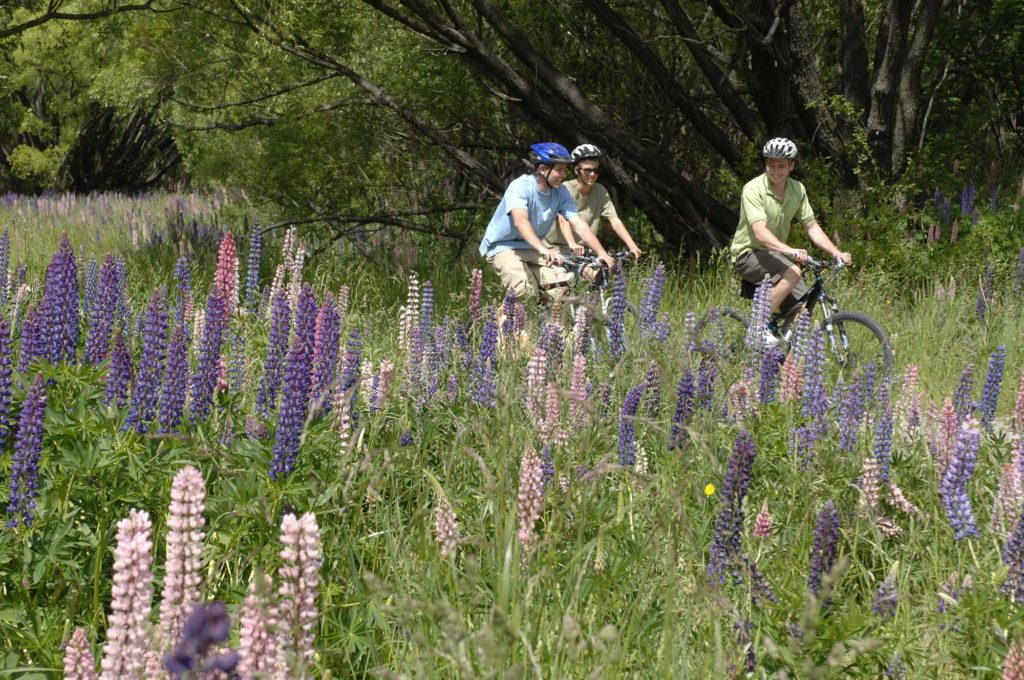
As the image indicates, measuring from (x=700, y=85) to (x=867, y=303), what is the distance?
16.2 feet

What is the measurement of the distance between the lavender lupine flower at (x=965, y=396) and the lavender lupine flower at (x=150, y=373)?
310 cm

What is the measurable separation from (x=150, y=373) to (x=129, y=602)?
190 cm

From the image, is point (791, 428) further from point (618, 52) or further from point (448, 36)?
point (618, 52)

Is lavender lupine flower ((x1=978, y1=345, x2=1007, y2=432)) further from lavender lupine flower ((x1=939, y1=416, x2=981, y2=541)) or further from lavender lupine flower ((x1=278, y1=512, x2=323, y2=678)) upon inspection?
lavender lupine flower ((x1=278, y1=512, x2=323, y2=678))

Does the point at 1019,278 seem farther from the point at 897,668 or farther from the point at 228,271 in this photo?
the point at 897,668

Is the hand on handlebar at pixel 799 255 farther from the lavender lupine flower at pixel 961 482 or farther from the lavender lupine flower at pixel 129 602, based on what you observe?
the lavender lupine flower at pixel 129 602

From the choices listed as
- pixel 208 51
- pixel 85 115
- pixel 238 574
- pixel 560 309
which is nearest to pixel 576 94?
pixel 208 51

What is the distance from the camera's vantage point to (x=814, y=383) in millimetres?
4793

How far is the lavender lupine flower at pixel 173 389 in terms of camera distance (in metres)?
3.59

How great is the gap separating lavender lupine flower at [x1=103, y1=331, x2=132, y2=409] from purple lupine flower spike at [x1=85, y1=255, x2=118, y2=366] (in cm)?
90

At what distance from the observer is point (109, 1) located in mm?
12117

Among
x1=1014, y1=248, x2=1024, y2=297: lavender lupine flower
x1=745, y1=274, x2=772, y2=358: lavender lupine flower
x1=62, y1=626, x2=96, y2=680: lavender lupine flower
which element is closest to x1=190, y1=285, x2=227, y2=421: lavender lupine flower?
x1=62, y1=626, x2=96, y2=680: lavender lupine flower

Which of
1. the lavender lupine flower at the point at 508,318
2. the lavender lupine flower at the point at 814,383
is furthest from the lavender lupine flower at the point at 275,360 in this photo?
the lavender lupine flower at the point at 814,383

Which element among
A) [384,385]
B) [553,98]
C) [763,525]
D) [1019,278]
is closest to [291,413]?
[384,385]
